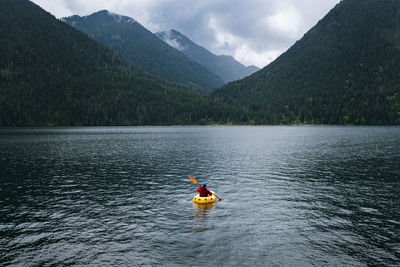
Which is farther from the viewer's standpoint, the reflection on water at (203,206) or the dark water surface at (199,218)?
the reflection on water at (203,206)

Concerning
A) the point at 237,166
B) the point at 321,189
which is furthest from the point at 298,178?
the point at 237,166

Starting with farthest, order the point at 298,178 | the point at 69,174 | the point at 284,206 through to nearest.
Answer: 1. the point at 69,174
2. the point at 298,178
3. the point at 284,206

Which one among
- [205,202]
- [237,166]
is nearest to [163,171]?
[237,166]

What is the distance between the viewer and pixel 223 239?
77.4 ft

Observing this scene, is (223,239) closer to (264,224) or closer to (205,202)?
(264,224)

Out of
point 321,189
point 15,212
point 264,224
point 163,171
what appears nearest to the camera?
point 264,224

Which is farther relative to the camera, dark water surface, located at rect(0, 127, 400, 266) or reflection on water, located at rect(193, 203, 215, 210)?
reflection on water, located at rect(193, 203, 215, 210)

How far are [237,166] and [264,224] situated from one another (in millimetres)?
Result: 36036

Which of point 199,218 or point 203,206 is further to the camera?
point 203,206

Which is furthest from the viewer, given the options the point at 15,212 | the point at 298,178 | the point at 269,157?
the point at 269,157

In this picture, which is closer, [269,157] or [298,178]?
[298,178]

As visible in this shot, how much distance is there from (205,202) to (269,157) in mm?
48233

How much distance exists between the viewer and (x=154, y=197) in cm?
3728

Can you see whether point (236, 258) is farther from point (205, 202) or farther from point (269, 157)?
point (269, 157)
